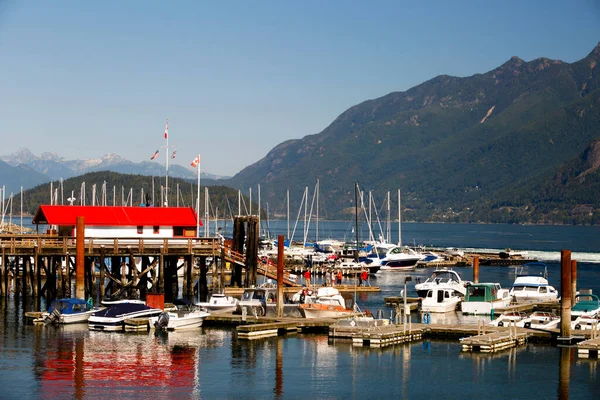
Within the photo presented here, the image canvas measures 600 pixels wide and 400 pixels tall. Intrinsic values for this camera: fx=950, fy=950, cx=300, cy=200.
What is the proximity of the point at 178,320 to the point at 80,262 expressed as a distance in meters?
10.8

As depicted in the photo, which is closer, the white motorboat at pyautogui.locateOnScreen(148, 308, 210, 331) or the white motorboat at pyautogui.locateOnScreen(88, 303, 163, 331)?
the white motorboat at pyautogui.locateOnScreen(88, 303, 163, 331)

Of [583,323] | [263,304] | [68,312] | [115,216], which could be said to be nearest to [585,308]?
[583,323]

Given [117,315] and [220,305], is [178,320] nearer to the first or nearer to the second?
[117,315]

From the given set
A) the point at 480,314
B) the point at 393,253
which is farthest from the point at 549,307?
the point at 393,253

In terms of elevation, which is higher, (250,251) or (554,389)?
(250,251)

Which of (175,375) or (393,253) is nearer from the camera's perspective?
(175,375)

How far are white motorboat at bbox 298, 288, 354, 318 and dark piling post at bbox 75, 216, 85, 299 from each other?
53.1 feet

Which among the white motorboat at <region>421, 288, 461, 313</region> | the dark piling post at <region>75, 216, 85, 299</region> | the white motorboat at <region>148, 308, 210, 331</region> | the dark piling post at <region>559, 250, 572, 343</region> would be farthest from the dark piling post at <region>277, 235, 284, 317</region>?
the dark piling post at <region>559, 250, 572, 343</region>

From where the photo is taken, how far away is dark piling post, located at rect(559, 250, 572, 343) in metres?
56.4

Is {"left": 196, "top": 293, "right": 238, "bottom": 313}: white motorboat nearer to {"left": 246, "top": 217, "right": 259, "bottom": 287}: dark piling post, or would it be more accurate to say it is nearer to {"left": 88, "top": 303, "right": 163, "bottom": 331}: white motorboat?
{"left": 88, "top": 303, "right": 163, "bottom": 331}: white motorboat

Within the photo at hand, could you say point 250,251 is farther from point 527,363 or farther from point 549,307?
point 527,363

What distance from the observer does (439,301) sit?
252 feet

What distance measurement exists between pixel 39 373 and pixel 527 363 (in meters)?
26.9

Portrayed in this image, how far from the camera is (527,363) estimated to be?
53.8m
